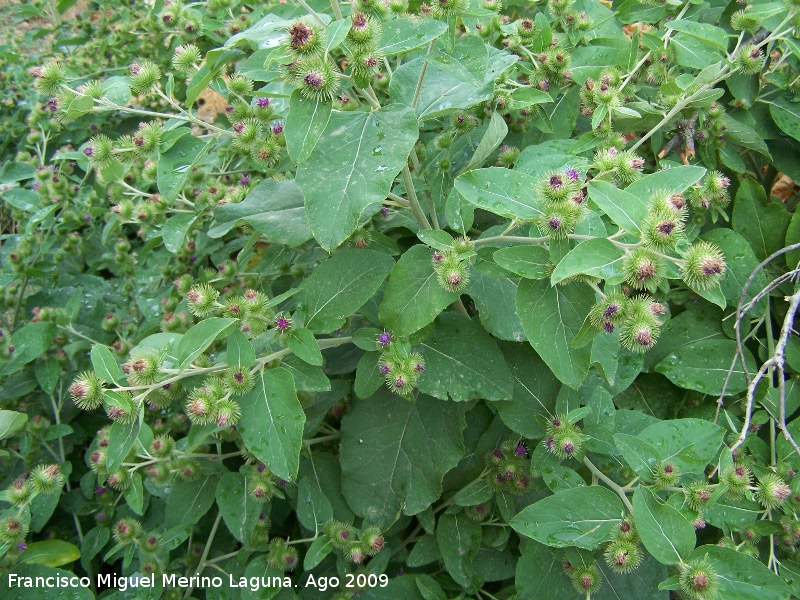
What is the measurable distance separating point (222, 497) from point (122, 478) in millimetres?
412

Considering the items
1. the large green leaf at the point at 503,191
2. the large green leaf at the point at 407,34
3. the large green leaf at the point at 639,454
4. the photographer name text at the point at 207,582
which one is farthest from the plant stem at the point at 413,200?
the photographer name text at the point at 207,582

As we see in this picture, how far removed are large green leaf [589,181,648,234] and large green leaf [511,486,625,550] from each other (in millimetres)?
821

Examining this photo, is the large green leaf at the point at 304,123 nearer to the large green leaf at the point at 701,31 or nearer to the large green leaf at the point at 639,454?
the large green leaf at the point at 639,454

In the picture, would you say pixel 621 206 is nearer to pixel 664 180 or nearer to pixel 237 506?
pixel 664 180

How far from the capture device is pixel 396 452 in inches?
97.3

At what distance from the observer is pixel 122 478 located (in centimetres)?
245

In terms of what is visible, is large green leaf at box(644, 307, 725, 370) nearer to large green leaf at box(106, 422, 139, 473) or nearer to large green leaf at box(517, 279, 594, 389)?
large green leaf at box(517, 279, 594, 389)

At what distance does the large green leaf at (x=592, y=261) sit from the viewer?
1533 mm

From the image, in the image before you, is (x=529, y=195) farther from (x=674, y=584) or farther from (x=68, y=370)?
(x=68, y=370)

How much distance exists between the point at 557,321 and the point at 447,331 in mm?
583

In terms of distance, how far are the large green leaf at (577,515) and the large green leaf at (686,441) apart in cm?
26

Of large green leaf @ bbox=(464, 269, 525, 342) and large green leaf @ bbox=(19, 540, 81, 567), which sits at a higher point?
large green leaf @ bbox=(464, 269, 525, 342)

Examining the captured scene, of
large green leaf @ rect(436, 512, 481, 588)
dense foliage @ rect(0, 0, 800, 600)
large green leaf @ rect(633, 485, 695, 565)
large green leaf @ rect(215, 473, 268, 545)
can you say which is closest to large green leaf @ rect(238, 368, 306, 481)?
dense foliage @ rect(0, 0, 800, 600)

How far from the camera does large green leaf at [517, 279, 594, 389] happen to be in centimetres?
179
